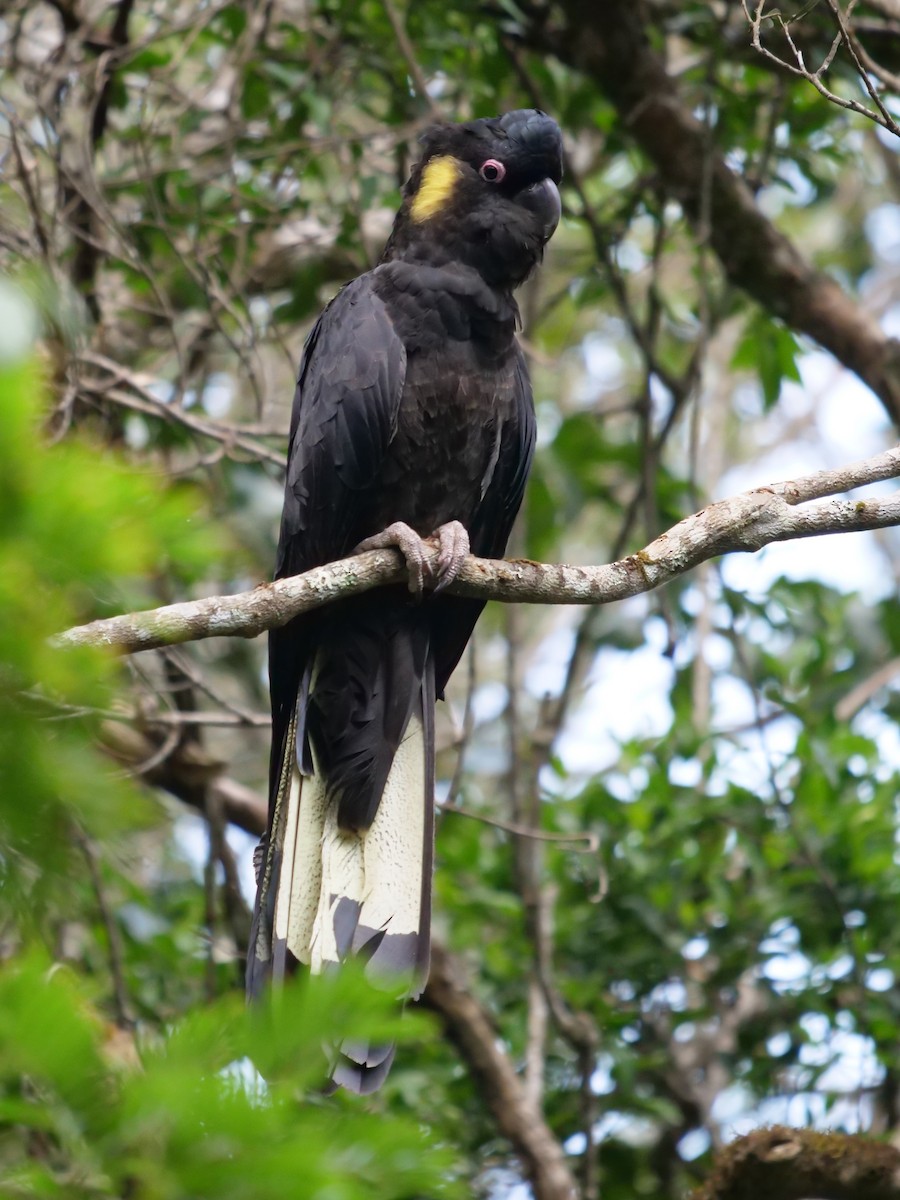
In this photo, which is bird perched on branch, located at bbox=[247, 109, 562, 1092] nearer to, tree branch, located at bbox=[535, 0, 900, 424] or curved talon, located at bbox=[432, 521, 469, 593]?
curved talon, located at bbox=[432, 521, 469, 593]

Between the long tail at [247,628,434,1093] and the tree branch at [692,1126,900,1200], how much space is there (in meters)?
0.86

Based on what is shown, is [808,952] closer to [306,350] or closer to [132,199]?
[306,350]

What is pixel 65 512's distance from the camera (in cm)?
106

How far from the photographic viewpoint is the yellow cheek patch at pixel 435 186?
368 cm

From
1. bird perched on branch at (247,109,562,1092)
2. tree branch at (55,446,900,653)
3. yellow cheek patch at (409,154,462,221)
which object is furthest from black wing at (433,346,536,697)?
tree branch at (55,446,900,653)

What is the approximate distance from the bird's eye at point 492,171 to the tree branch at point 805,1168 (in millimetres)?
2539

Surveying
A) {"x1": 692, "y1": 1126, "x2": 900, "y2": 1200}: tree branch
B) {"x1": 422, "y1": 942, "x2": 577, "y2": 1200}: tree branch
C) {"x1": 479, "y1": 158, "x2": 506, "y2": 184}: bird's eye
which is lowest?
{"x1": 692, "y1": 1126, "x2": 900, "y2": 1200}: tree branch

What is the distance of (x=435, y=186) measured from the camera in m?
3.70

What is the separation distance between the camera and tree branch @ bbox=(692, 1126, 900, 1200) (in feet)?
10.3

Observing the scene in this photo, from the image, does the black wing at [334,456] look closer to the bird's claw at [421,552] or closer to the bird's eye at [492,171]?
the bird's claw at [421,552]

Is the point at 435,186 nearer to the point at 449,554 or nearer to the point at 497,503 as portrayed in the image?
the point at 497,503

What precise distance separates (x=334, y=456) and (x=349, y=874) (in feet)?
3.41

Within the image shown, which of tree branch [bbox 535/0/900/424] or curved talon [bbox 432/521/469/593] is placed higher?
tree branch [bbox 535/0/900/424]

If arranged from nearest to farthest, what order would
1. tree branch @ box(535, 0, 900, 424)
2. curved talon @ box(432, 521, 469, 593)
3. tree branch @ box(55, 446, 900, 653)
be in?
Answer: tree branch @ box(55, 446, 900, 653), curved talon @ box(432, 521, 469, 593), tree branch @ box(535, 0, 900, 424)
